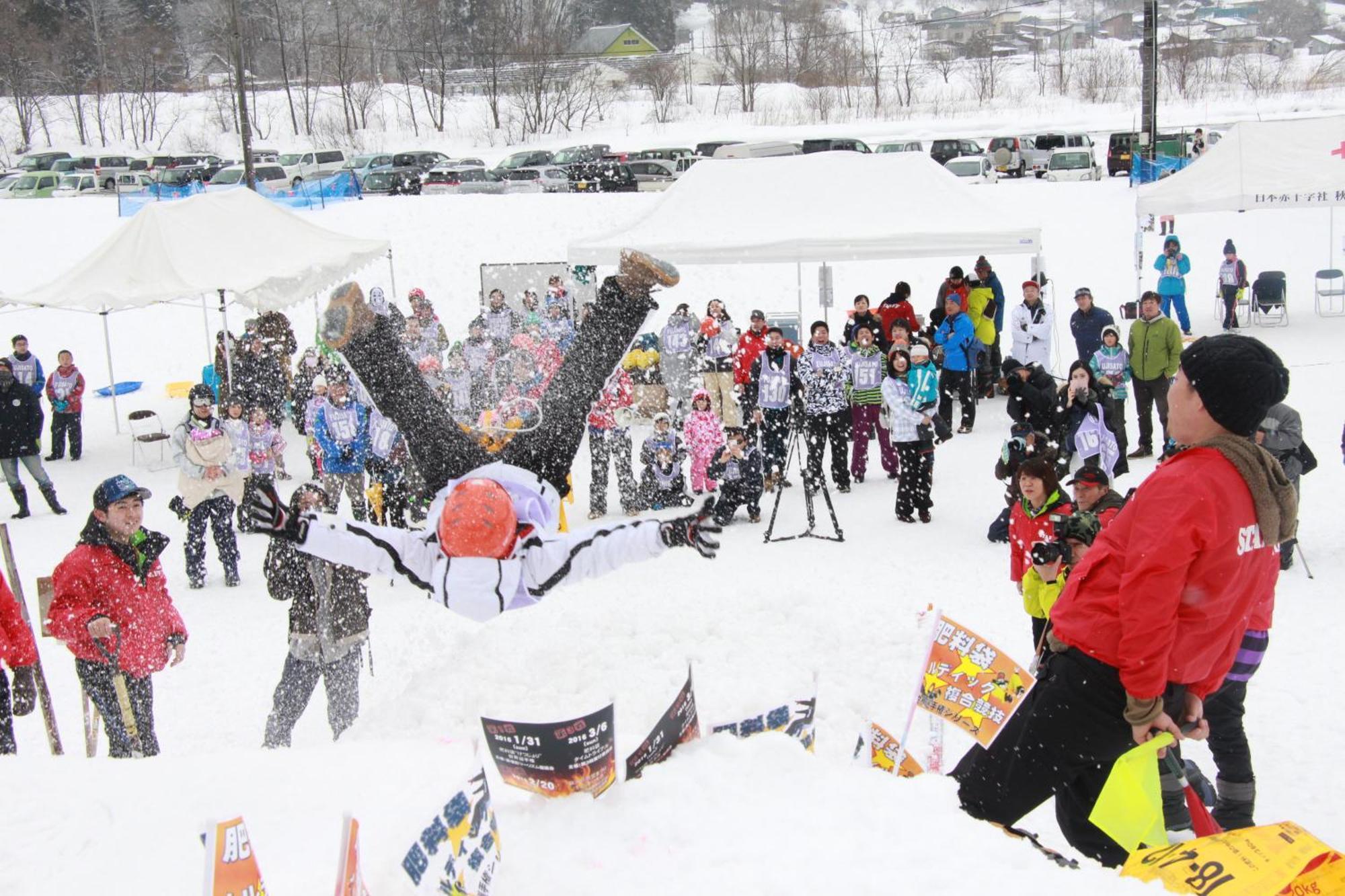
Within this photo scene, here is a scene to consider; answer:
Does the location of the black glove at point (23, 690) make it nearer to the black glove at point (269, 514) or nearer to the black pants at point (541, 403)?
the black glove at point (269, 514)

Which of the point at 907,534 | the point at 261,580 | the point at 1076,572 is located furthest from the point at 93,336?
the point at 1076,572

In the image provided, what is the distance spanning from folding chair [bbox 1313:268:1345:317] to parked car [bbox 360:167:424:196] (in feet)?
64.9

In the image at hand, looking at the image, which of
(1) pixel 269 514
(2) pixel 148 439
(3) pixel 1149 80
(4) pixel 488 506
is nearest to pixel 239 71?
(2) pixel 148 439

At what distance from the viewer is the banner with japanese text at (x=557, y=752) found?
3.05m

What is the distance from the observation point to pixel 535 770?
10.2 ft

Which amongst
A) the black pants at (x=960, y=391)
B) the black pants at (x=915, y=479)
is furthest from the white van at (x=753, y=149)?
the black pants at (x=915, y=479)

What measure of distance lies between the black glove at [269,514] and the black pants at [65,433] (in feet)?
35.2

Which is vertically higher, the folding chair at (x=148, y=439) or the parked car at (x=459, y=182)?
the parked car at (x=459, y=182)

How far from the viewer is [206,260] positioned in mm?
13070

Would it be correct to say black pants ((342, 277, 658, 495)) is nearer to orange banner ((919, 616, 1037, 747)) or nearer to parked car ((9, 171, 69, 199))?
orange banner ((919, 616, 1037, 747))

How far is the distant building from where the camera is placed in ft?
225

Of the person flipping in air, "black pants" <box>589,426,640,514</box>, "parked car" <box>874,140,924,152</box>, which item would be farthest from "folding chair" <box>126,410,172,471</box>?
"parked car" <box>874,140,924,152</box>

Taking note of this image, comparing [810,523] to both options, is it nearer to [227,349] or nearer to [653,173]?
[227,349]

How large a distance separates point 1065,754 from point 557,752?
150 centimetres
